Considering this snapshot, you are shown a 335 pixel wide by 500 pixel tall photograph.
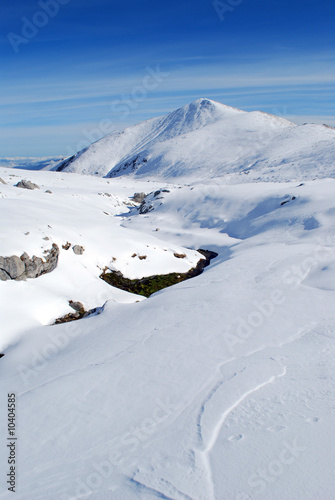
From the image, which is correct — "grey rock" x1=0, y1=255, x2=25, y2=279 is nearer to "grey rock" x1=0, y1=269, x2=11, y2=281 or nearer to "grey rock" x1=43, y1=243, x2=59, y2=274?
"grey rock" x1=0, y1=269, x2=11, y2=281

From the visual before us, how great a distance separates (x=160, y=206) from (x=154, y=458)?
43.7m

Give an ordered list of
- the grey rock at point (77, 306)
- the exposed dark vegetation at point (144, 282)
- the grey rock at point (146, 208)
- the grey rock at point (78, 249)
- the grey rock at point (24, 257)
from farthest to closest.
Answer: the grey rock at point (146, 208) → the grey rock at point (78, 249) → the exposed dark vegetation at point (144, 282) → the grey rock at point (24, 257) → the grey rock at point (77, 306)

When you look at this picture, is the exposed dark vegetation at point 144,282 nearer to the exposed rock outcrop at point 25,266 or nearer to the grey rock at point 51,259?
the grey rock at point 51,259

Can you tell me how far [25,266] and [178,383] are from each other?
1388cm

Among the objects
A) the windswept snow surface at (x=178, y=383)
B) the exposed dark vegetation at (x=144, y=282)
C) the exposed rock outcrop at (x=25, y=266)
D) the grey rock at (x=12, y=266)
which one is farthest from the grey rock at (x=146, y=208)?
the grey rock at (x=12, y=266)

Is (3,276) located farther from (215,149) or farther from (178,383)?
(215,149)

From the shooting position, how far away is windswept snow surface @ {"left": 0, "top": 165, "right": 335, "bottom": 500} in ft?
19.0

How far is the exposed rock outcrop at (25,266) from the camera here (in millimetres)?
18156

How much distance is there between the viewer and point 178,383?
8625 mm

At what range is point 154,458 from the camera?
6.23 m

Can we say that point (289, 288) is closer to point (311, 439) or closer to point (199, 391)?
point (199, 391)

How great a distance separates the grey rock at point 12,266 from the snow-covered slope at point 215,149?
189ft

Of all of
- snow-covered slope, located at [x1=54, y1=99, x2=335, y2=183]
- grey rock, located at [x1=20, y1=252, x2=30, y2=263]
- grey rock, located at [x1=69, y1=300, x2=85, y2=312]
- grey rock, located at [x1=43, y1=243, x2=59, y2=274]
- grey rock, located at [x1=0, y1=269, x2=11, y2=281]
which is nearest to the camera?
grey rock, located at [x1=0, y1=269, x2=11, y2=281]

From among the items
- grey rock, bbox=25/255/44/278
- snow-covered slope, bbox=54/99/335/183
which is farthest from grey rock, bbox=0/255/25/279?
snow-covered slope, bbox=54/99/335/183
